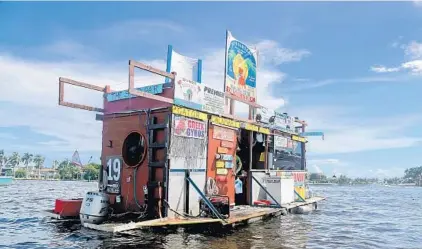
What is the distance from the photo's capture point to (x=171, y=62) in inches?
518

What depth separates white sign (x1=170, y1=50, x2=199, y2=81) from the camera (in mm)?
13234

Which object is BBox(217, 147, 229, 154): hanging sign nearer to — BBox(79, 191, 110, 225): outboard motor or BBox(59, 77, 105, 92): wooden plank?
BBox(79, 191, 110, 225): outboard motor

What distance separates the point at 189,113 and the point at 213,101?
1.62m

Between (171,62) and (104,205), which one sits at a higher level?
(171,62)

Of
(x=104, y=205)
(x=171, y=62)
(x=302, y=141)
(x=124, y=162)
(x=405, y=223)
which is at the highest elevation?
(x=171, y=62)

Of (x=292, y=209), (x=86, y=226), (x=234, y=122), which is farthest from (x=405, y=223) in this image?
(x=86, y=226)

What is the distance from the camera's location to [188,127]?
12.7 m

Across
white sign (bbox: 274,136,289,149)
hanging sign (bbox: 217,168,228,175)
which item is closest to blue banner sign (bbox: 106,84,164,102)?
hanging sign (bbox: 217,168,228,175)

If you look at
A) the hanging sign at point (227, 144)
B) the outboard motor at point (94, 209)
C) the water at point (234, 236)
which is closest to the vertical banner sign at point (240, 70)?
the hanging sign at point (227, 144)

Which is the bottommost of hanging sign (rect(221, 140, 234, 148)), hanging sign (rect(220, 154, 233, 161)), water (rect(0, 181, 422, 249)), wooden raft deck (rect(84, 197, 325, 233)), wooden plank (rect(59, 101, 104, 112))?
water (rect(0, 181, 422, 249))

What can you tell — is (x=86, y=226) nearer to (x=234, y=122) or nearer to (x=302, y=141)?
(x=234, y=122)

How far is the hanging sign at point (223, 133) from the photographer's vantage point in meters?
14.3

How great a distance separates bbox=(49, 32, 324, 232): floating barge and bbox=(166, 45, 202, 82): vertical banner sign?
38 mm

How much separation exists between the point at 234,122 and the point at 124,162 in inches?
188
